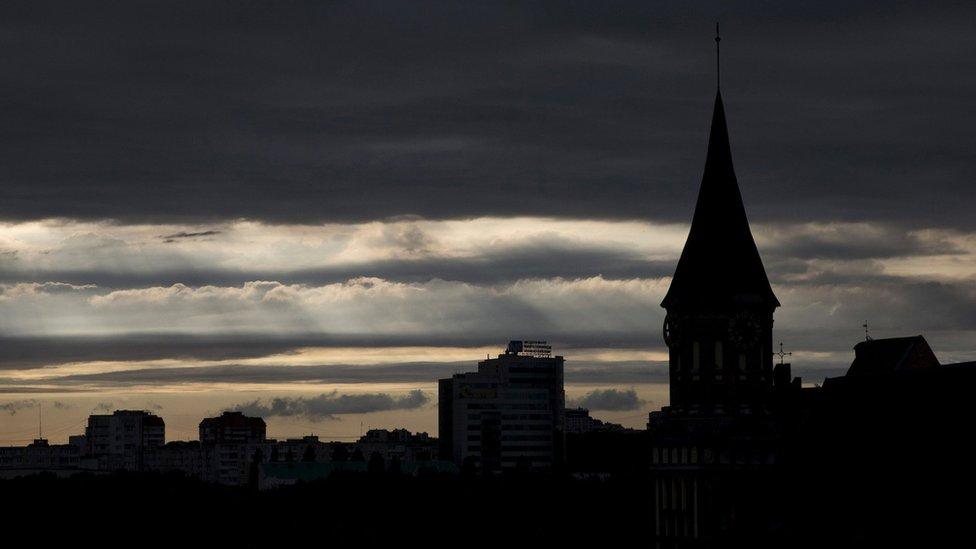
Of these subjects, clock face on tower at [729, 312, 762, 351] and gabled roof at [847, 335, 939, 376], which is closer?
clock face on tower at [729, 312, 762, 351]

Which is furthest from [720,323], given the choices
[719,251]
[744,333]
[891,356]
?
[891,356]

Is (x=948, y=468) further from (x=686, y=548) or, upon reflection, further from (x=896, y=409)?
(x=686, y=548)

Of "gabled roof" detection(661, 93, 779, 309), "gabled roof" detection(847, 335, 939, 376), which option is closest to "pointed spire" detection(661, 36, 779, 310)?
"gabled roof" detection(661, 93, 779, 309)

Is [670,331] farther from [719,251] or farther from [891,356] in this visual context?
[891,356]

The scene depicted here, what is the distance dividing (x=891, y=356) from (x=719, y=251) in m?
16.6

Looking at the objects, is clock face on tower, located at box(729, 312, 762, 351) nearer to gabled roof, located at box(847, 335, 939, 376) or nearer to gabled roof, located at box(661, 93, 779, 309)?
gabled roof, located at box(661, 93, 779, 309)

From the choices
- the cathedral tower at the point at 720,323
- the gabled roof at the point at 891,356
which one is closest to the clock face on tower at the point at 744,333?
the cathedral tower at the point at 720,323

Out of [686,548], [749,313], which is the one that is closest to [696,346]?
[749,313]

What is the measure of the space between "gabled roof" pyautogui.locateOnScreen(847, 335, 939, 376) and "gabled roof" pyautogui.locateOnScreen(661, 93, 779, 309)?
42.3 ft

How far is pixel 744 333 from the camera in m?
114

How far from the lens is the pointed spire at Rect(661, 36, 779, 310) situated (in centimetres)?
11531

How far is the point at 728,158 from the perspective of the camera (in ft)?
391

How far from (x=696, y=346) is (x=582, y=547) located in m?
77.6

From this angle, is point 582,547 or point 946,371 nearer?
point 946,371
